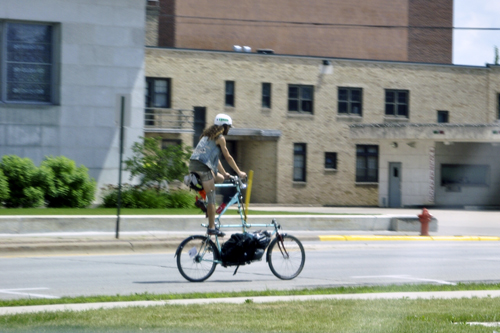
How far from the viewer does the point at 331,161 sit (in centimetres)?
4344

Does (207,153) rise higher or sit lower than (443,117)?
lower

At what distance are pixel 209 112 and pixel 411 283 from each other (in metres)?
30.1

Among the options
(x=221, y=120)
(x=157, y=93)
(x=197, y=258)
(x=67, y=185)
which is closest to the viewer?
(x=197, y=258)

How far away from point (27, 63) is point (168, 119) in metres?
15.6

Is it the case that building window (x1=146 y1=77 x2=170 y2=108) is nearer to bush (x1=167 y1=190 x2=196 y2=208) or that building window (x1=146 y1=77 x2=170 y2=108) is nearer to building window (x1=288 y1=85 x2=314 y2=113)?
building window (x1=288 y1=85 x2=314 y2=113)

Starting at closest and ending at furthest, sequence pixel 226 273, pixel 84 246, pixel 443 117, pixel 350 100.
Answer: pixel 226 273 < pixel 84 246 < pixel 350 100 < pixel 443 117

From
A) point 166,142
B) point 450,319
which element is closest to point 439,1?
point 166,142

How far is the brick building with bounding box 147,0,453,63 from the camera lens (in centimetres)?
4653

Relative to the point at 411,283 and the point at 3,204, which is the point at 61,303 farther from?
the point at 3,204

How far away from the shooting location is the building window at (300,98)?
42.5m

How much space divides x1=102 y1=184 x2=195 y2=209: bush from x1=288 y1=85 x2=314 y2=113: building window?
20685 mm

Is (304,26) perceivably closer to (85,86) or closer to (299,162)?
(299,162)

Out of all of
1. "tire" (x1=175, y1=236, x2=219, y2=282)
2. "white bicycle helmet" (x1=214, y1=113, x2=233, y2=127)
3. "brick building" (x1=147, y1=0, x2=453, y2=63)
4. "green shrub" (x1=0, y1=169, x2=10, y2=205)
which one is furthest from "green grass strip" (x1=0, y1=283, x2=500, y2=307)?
"brick building" (x1=147, y1=0, x2=453, y2=63)

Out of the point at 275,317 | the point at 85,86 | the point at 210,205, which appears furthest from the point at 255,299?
the point at 85,86
